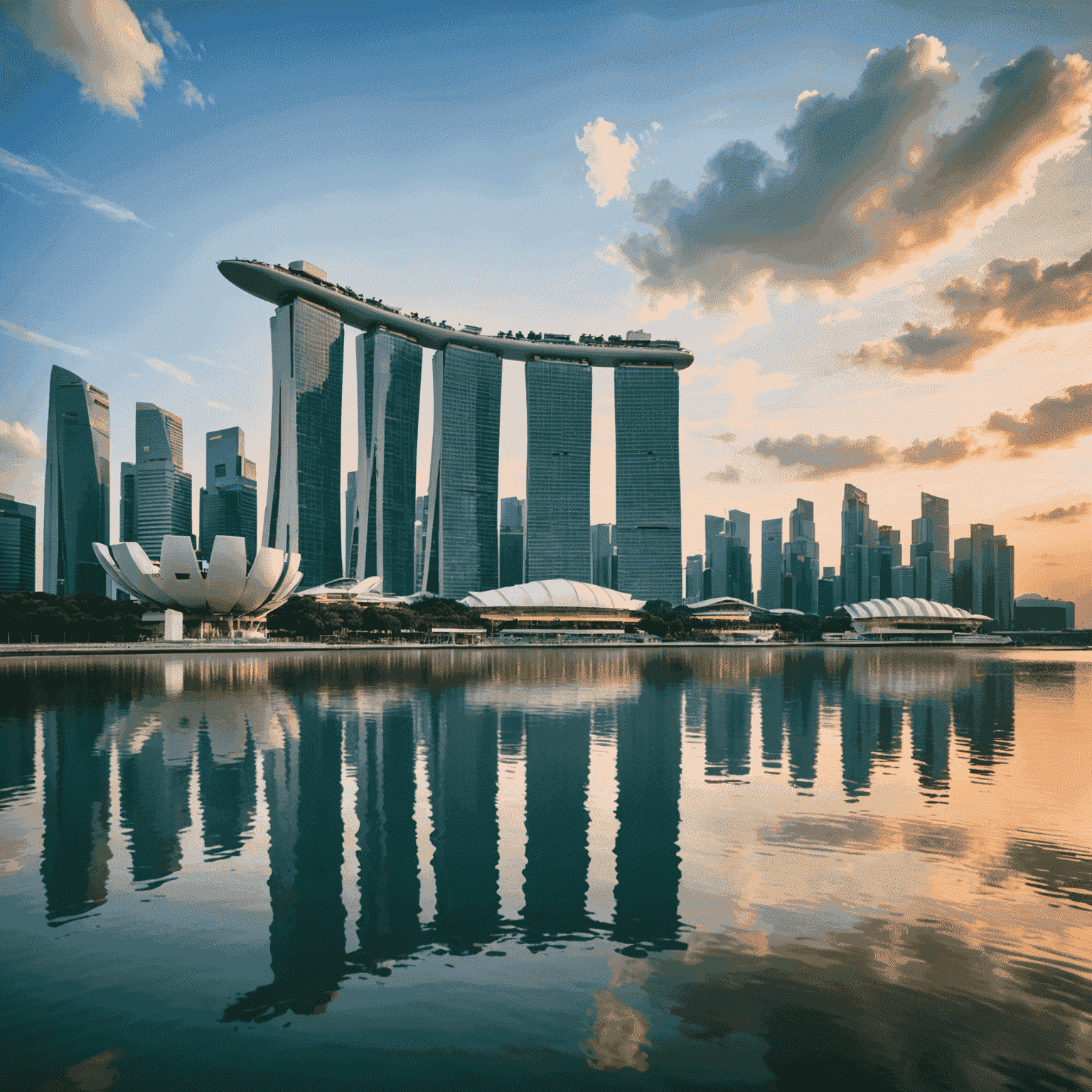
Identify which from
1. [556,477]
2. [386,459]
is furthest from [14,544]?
[556,477]

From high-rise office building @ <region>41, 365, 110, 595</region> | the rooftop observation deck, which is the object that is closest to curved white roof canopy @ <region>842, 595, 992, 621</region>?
the rooftop observation deck

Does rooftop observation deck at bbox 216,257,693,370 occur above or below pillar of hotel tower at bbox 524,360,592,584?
above

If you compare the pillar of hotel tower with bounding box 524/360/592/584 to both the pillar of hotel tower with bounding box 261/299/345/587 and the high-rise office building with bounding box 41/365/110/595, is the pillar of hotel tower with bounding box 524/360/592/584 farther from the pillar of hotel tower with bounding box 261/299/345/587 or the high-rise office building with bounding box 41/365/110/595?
the high-rise office building with bounding box 41/365/110/595

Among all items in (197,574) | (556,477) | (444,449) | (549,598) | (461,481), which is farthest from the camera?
(556,477)

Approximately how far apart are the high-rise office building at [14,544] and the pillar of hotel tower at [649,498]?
526 feet

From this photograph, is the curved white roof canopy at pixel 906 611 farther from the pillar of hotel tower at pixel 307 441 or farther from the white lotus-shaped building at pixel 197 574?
the white lotus-shaped building at pixel 197 574

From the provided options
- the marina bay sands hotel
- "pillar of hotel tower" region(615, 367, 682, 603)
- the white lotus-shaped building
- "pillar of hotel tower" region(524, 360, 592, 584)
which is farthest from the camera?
"pillar of hotel tower" region(615, 367, 682, 603)

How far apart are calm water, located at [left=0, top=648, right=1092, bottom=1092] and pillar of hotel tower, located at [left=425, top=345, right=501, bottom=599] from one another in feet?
489

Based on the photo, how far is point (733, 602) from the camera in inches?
6973

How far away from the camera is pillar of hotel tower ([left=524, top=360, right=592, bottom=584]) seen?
189 meters

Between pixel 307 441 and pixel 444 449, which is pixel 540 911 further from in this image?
pixel 444 449

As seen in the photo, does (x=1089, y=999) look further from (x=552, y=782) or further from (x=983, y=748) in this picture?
(x=983, y=748)

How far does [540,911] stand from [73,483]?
198915mm

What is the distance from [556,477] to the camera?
18925 centimetres
